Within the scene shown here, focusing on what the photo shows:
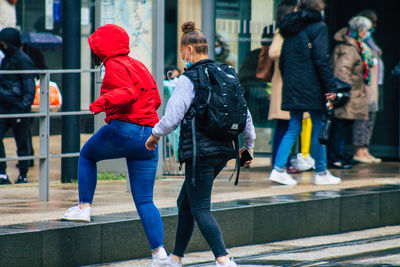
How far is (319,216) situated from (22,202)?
8.56 ft

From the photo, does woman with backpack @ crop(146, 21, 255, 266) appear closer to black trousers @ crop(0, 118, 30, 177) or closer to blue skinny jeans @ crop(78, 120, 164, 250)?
blue skinny jeans @ crop(78, 120, 164, 250)

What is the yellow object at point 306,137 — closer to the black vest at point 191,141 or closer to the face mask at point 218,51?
the face mask at point 218,51

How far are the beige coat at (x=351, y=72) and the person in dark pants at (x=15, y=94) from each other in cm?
378

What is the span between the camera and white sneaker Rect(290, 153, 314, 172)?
34.4 ft

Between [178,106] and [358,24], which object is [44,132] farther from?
[358,24]

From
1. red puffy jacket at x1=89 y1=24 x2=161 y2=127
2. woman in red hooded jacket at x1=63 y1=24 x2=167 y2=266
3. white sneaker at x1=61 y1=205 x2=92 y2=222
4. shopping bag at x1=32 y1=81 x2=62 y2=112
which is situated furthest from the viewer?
shopping bag at x1=32 y1=81 x2=62 y2=112

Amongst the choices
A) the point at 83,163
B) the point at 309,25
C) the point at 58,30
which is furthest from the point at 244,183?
the point at 58,30

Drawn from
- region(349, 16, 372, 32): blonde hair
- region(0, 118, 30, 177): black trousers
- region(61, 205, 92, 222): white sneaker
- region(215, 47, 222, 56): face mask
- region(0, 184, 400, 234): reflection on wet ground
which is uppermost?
region(349, 16, 372, 32): blonde hair

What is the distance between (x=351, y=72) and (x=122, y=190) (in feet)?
12.6

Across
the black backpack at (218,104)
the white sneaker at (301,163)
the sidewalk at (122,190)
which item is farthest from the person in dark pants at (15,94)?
the black backpack at (218,104)

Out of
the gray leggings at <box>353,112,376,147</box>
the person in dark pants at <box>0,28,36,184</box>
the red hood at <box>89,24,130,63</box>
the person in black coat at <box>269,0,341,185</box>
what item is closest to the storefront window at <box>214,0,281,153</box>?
the gray leggings at <box>353,112,376,147</box>

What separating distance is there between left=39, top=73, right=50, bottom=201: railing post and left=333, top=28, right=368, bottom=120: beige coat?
4532 mm

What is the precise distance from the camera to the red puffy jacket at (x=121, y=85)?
228 inches

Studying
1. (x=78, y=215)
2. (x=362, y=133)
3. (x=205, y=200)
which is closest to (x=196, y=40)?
(x=205, y=200)
